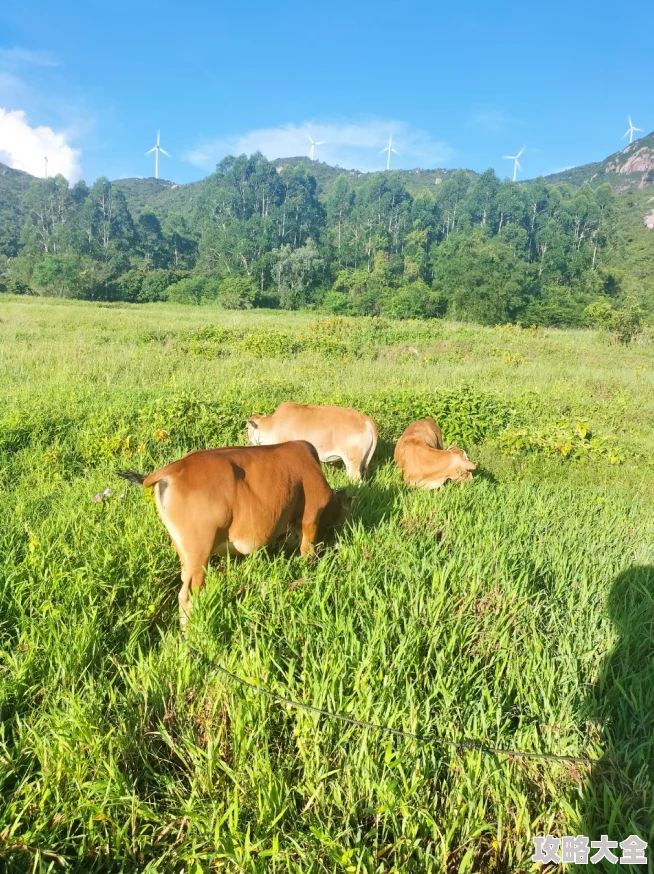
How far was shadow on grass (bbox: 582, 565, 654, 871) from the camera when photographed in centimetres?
193

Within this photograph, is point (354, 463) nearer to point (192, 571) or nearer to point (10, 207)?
point (192, 571)

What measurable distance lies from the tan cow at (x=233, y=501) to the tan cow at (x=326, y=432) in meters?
2.43

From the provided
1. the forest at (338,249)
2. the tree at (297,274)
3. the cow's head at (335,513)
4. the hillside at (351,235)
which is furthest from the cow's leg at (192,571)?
the tree at (297,274)

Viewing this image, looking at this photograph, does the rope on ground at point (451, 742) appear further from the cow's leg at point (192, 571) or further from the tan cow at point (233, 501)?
the tan cow at point (233, 501)

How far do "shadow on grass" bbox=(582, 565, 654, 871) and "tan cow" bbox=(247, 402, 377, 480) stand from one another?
320 cm

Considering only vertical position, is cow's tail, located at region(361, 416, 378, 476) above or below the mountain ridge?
below

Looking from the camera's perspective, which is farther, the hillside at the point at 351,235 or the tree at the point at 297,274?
the hillside at the point at 351,235

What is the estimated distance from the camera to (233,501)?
9.91 ft

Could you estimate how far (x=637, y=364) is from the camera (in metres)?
17.6

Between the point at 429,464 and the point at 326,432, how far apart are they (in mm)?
1257

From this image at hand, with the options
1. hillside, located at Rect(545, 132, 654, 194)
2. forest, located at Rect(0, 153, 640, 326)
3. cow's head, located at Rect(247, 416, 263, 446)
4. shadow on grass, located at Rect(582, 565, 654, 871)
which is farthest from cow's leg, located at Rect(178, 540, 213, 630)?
hillside, located at Rect(545, 132, 654, 194)

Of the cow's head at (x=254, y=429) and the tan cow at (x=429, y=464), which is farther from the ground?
the cow's head at (x=254, y=429)

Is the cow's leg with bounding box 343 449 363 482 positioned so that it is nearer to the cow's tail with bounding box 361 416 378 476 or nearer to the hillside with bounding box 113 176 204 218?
the cow's tail with bounding box 361 416 378 476

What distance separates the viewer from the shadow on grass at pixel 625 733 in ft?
6.33
